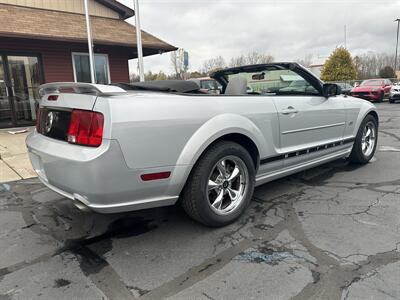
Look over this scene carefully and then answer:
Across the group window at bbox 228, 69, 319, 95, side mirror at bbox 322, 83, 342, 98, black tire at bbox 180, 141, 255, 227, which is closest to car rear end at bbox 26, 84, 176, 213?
black tire at bbox 180, 141, 255, 227

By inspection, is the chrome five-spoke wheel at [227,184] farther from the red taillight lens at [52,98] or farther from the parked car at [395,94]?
the parked car at [395,94]

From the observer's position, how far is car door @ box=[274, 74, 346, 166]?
3.57 m

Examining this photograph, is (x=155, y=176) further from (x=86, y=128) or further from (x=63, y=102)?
(x=63, y=102)

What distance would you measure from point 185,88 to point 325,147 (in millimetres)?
2115

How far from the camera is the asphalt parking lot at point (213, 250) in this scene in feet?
7.23

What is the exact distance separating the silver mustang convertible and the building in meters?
7.49

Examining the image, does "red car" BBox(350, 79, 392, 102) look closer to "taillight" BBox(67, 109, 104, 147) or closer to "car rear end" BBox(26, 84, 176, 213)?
"car rear end" BBox(26, 84, 176, 213)

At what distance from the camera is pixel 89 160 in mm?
2270

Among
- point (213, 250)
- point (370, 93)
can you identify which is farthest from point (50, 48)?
point (370, 93)

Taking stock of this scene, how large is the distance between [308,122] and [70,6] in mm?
10830

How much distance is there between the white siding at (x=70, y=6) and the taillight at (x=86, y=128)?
10239mm

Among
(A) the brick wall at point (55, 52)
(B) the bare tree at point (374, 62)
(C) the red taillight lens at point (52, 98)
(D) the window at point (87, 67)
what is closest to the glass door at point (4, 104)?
(A) the brick wall at point (55, 52)

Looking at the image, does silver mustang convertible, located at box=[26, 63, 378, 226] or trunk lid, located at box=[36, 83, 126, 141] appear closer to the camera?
silver mustang convertible, located at box=[26, 63, 378, 226]

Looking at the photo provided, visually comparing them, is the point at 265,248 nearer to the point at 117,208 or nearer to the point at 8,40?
the point at 117,208
